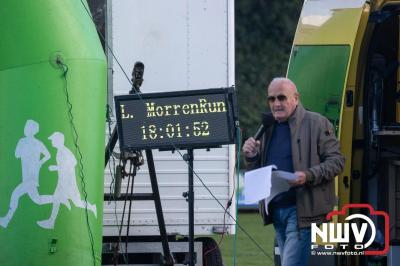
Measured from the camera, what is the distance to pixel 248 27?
39.0 meters

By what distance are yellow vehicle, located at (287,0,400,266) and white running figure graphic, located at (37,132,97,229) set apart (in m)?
2.55

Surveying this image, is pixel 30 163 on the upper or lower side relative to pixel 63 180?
upper

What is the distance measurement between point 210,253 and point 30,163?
341cm

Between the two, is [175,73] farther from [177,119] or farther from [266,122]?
[266,122]

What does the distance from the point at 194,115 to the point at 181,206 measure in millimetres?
2027

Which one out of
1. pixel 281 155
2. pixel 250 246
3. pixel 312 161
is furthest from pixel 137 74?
pixel 250 246

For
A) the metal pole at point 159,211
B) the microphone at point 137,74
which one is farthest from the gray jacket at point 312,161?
the microphone at point 137,74

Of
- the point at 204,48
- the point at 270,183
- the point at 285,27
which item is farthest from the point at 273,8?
the point at 270,183

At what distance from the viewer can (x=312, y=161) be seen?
35.6ft

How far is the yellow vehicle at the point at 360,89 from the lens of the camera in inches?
483

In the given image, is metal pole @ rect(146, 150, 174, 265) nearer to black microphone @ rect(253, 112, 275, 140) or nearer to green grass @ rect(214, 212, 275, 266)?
black microphone @ rect(253, 112, 275, 140)

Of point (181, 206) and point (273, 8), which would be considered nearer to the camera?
point (181, 206)

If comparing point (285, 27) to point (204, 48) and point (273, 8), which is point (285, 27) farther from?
point (204, 48)

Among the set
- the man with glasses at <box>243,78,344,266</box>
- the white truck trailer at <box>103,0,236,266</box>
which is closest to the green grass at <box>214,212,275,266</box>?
the white truck trailer at <box>103,0,236,266</box>
